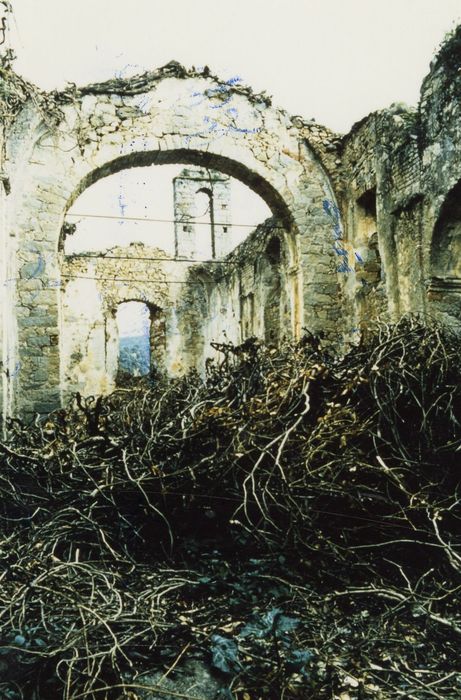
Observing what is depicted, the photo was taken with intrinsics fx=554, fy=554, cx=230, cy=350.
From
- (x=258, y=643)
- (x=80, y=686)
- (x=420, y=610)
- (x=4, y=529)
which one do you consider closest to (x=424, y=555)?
(x=420, y=610)

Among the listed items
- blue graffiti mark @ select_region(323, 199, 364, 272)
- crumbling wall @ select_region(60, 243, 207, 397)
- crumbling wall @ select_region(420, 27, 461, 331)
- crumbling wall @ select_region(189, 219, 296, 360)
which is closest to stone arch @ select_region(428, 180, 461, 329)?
crumbling wall @ select_region(420, 27, 461, 331)

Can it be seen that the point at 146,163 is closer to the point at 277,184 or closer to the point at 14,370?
the point at 277,184

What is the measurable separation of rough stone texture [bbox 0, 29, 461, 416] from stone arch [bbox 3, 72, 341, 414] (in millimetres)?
16

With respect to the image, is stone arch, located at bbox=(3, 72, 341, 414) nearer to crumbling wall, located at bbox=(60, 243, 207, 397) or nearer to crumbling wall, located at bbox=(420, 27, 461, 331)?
crumbling wall, located at bbox=(420, 27, 461, 331)

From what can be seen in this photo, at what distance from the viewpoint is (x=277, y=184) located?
871cm

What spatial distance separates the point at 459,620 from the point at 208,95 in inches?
320

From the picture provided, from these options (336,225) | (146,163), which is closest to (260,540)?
(336,225)

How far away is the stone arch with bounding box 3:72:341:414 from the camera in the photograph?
7.73 m

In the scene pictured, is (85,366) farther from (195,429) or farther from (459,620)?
(459,620)

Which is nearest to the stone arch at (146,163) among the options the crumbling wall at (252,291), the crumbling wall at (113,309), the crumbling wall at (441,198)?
the crumbling wall at (252,291)

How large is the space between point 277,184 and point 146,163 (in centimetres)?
209

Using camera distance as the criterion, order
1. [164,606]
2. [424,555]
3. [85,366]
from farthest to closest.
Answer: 1. [85,366]
2. [424,555]
3. [164,606]

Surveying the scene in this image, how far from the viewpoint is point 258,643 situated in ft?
7.79

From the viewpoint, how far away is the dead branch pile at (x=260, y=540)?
7.14 ft
